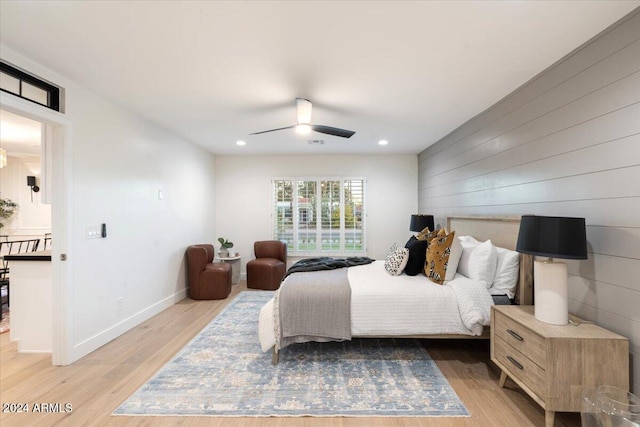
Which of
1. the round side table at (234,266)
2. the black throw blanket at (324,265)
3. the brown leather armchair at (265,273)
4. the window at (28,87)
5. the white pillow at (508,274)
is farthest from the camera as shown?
the round side table at (234,266)

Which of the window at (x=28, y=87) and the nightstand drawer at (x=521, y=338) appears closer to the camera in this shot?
the nightstand drawer at (x=521, y=338)

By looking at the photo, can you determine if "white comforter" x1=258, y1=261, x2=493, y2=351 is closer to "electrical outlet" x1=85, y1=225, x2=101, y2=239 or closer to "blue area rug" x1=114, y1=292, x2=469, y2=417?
"blue area rug" x1=114, y1=292, x2=469, y2=417

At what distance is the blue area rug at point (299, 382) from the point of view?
6.70ft

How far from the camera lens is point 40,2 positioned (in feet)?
5.46

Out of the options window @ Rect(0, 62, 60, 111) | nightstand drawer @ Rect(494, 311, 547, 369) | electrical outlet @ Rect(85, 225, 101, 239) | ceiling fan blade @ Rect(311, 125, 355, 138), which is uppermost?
window @ Rect(0, 62, 60, 111)

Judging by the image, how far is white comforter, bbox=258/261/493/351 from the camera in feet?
8.38

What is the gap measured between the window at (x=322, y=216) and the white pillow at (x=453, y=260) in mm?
3006

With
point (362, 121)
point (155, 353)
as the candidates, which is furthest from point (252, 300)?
point (362, 121)

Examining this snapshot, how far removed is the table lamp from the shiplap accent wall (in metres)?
0.25

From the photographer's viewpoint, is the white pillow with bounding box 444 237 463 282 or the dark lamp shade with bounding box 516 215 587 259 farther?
the white pillow with bounding box 444 237 463 282

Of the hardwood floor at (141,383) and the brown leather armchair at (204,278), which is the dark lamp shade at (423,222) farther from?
the brown leather armchair at (204,278)

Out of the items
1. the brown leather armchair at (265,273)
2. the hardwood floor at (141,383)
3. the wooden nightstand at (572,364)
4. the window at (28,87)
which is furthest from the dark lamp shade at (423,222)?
the window at (28,87)

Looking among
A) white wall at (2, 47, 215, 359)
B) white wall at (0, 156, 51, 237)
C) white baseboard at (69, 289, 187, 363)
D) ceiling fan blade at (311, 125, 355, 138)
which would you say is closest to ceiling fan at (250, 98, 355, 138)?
ceiling fan blade at (311, 125, 355, 138)

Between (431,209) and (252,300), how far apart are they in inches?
143
